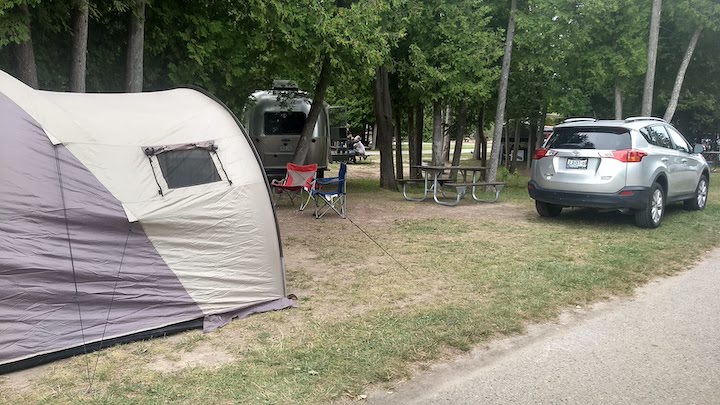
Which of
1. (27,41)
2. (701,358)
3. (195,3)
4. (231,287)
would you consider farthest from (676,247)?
(27,41)

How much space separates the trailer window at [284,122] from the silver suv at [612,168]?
725 cm

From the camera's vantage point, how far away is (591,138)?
366 inches

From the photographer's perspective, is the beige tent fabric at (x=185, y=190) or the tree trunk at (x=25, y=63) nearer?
the beige tent fabric at (x=185, y=190)

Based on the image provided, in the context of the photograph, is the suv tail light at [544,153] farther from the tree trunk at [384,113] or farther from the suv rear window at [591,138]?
the tree trunk at [384,113]

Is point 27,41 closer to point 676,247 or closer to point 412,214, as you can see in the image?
point 412,214

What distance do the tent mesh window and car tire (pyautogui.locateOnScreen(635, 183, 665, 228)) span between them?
6783 mm

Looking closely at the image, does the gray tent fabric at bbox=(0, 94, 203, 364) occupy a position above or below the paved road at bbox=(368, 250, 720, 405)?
above

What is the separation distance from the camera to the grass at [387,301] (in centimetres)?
393

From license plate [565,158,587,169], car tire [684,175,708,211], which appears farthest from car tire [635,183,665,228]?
car tire [684,175,708,211]

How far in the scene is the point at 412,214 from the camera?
37.1 feet

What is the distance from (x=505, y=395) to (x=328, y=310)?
6.67ft

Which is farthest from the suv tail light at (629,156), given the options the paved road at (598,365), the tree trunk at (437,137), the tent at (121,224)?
the tree trunk at (437,137)

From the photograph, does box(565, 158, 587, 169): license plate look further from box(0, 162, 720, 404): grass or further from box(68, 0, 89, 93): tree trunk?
box(68, 0, 89, 93): tree trunk

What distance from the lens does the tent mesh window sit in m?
5.12
